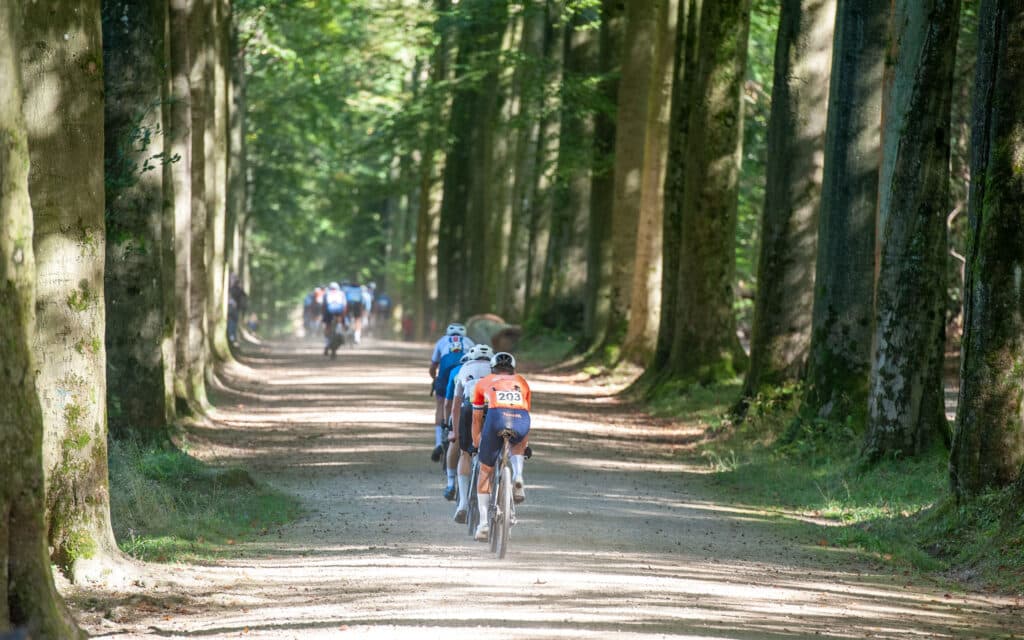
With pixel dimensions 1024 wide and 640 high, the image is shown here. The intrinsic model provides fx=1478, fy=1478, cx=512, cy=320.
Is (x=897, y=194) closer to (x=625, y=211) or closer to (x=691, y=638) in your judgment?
(x=691, y=638)

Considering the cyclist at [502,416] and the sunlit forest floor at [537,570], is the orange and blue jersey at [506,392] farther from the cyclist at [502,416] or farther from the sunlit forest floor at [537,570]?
the sunlit forest floor at [537,570]

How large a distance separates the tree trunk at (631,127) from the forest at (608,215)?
6 centimetres

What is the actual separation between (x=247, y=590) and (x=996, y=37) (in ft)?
25.3

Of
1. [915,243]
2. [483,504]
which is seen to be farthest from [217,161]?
[483,504]

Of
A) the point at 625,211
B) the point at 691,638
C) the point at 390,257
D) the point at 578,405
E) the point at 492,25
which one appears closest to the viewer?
the point at 691,638

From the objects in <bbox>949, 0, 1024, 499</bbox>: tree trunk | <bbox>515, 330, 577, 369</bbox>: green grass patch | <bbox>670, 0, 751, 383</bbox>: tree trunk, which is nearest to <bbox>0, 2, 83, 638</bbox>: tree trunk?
<bbox>949, 0, 1024, 499</bbox>: tree trunk

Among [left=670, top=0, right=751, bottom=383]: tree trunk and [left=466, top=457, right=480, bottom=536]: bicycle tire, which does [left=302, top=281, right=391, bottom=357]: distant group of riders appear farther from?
[left=466, top=457, right=480, bottom=536]: bicycle tire

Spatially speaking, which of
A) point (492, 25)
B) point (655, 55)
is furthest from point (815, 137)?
point (492, 25)

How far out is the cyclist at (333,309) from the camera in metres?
37.8

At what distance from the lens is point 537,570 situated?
438 inches

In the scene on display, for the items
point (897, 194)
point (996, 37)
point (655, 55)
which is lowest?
point (897, 194)

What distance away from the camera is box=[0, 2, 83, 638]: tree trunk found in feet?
23.9

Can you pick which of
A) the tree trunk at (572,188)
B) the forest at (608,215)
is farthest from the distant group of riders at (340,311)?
the tree trunk at (572,188)

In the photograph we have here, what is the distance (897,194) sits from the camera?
1547 cm
